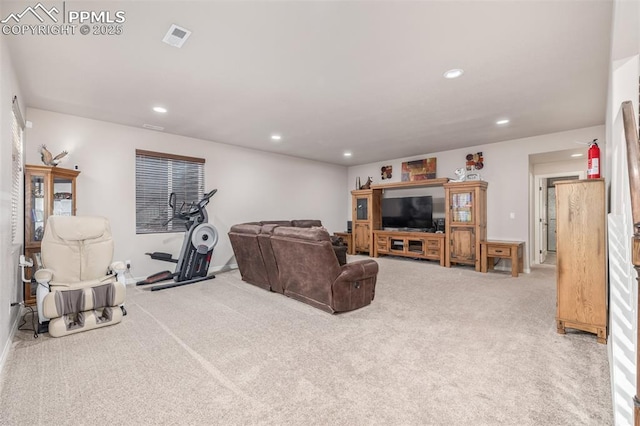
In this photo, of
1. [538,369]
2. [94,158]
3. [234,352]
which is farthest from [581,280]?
[94,158]

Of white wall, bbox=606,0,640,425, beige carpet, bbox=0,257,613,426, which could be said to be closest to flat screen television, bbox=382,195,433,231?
beige carpet, bbox=0,257,613,426

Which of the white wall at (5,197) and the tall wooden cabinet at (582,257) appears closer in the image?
the white wall at (5,197)

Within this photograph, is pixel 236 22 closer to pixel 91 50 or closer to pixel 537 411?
pixel 91 50

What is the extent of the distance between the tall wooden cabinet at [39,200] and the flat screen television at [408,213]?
612 cm

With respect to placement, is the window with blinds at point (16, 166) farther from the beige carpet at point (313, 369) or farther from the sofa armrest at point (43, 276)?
the beige carpet at point (313, 369)

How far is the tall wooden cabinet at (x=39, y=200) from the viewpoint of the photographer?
352 centimetres

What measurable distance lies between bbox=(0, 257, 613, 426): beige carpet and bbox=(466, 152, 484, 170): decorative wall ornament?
135 inches

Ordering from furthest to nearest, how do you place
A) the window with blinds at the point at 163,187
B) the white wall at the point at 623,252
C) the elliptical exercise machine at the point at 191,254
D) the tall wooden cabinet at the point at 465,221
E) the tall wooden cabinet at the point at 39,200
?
the tall wooden cabinet at the point at 465,221 < the window with blinds at the point at 163,187 < the elliptical exercise machine at the point at 191,254 < the tall wooden cabinet at the point at 39,200 < the white wall at the point at 623,252

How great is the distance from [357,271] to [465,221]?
11.9 ft

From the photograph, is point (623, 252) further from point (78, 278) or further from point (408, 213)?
point (408, 213)

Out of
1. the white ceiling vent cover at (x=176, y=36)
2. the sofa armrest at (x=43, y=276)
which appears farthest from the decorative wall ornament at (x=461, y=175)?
the sofa armrest at (x=43, y=276)

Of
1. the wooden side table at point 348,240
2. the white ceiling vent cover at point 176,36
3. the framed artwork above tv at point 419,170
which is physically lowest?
the wooden side table at point 348,240

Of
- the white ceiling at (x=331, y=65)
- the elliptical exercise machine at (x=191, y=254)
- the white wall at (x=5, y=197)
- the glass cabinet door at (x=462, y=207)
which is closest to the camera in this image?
the white ceiling at (x=331, y=65)

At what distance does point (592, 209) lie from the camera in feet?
8.24
